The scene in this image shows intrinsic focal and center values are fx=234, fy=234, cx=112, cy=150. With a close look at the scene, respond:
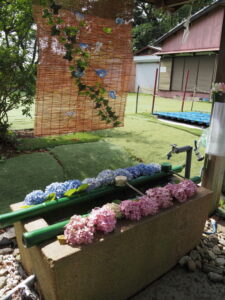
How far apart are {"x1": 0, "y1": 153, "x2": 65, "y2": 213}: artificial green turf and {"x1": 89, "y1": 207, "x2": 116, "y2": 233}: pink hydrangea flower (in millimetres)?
1701

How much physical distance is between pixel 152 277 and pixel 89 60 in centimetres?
166

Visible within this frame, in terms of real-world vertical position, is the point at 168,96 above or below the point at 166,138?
above

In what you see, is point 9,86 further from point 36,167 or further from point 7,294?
point 7,294

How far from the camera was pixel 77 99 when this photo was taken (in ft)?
5.41

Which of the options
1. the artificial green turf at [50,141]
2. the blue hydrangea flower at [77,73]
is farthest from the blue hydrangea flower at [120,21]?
the artificial green turf at [50,141]

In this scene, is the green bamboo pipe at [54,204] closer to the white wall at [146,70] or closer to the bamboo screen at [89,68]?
the bamboo screen at [89,68]

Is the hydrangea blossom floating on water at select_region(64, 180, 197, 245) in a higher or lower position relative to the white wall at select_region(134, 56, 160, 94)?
lower

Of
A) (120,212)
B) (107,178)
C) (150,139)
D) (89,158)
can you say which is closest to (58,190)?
(107,178)

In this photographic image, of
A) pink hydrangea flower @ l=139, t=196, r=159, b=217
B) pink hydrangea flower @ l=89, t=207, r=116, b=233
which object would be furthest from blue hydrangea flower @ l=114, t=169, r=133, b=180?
pink hydrangea flower @ l=89, t=207, r=116, b=233

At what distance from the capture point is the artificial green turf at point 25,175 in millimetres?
3016

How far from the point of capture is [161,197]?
66.9 inches

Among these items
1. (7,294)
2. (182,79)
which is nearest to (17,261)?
(7,294)

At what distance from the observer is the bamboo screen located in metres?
1.42

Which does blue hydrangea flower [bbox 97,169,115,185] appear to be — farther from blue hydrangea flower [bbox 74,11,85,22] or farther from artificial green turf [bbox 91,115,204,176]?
artificial green turf [bbox 91,115,204,176]
